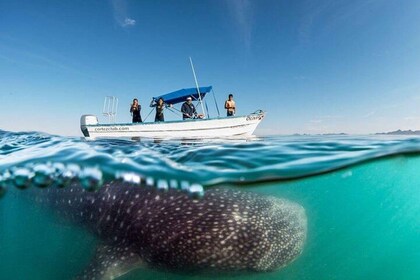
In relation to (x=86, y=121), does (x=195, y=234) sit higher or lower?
lower

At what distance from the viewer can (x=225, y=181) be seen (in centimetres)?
655

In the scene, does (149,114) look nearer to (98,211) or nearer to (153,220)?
(98,211)

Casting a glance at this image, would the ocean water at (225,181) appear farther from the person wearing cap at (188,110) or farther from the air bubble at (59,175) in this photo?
the person wearing cap at (188,110)

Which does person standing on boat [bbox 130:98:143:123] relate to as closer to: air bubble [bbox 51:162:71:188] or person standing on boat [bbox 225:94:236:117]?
person standing on boat [bbox 225:94:236:117]

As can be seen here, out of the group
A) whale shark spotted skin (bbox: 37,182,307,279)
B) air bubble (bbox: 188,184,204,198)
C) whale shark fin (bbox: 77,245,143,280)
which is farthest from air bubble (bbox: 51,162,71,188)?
air bubble (bbox: 188,184,204,198)

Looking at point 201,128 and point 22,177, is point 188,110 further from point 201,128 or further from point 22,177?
point 22,177

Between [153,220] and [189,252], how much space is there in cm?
88

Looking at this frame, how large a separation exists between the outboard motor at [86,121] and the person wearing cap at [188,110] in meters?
6.71

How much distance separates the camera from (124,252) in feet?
15.7

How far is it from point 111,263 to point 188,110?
14.1 m

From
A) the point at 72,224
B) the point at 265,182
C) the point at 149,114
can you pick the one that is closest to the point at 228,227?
the point at 265,182

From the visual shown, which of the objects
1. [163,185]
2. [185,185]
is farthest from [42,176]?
[185,185]

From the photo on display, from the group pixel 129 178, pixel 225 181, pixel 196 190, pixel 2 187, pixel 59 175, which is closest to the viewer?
pixel 196 190

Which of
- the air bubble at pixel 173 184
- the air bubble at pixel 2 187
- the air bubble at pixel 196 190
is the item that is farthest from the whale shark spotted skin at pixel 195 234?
the air bubble at pixel 2 187
